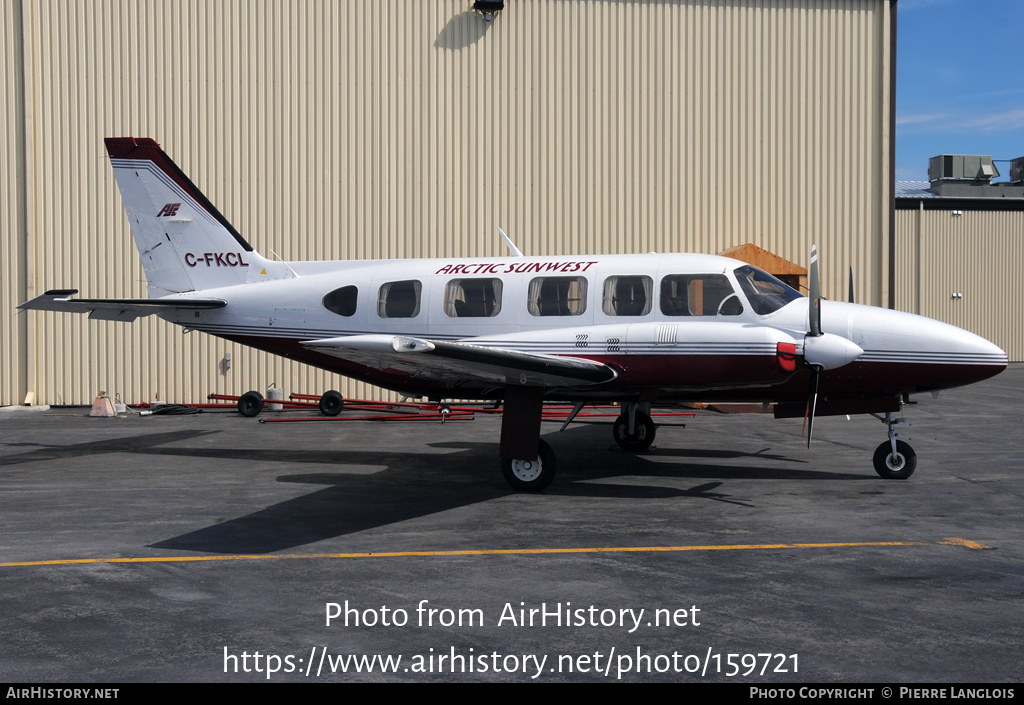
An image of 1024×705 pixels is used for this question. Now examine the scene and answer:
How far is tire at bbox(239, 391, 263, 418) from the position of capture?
62.8 ft

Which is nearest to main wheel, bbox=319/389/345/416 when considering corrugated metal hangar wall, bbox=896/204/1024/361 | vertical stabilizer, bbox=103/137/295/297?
vertical stabilizer, bbox=103/137/295/297

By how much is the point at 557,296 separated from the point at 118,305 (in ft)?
22.8

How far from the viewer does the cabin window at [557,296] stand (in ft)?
38.4

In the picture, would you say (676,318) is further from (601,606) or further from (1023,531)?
(601,606)

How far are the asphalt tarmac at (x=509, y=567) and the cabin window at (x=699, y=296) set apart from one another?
89.3 inches

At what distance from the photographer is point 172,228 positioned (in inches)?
568

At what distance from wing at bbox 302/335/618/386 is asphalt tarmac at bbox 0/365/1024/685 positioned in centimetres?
147

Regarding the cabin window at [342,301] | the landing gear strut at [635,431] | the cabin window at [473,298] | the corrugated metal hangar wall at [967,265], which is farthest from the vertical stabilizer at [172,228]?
the corrugated metal hangar wall at [967,265]

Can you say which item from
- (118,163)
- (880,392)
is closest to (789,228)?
(880,392)

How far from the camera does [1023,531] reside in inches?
338

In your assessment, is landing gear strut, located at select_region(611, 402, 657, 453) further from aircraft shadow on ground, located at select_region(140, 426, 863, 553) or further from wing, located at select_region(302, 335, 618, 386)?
wing, located at select_region(302, 335, 618, 386)

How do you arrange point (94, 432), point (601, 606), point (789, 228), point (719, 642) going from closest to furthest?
point (719, 642)
point (601, 606)
point (94, 432)
point (789, 228)

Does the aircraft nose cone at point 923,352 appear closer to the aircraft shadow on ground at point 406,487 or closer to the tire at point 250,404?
the aircraft shadow on ground at point 406,487

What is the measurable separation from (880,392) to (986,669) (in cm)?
635
